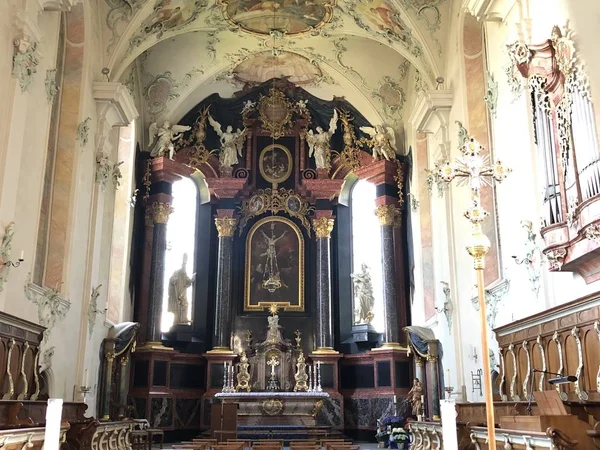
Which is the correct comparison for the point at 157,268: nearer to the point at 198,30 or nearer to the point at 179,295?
the point at 179,295

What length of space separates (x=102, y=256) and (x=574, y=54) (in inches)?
445

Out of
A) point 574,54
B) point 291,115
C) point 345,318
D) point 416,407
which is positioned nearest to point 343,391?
point 345,318

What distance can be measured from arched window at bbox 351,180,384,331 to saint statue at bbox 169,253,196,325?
4914 mm

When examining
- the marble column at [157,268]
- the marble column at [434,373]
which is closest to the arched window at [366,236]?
the marble column at [434,373]

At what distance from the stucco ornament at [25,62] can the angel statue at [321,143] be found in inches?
422

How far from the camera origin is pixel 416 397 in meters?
16.7

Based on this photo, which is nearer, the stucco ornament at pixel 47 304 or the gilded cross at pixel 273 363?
the stucco ornament at pixel 47 304

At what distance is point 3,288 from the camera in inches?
411

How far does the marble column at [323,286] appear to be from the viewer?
1981 centimetres

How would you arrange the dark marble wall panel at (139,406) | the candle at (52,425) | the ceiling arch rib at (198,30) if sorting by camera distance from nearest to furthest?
1. the candle at (52,425)
2. the ceiling arch rib at (198,30)
3. the dark marble wall panel at (139,406)

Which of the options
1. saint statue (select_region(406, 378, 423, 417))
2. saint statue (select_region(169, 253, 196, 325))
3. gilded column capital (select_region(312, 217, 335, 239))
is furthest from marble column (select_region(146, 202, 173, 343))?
saint statue (select_region(406, 378, 423, 417))

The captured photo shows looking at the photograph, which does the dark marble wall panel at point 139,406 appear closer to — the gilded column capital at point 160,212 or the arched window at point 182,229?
the arched window at point 182,229

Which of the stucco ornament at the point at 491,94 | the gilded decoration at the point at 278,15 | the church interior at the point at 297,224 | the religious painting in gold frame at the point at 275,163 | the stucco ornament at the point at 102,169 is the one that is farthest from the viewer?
the religious painting in gold frame at the point at 275,163

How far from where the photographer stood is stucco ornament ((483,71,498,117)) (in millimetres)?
12789
